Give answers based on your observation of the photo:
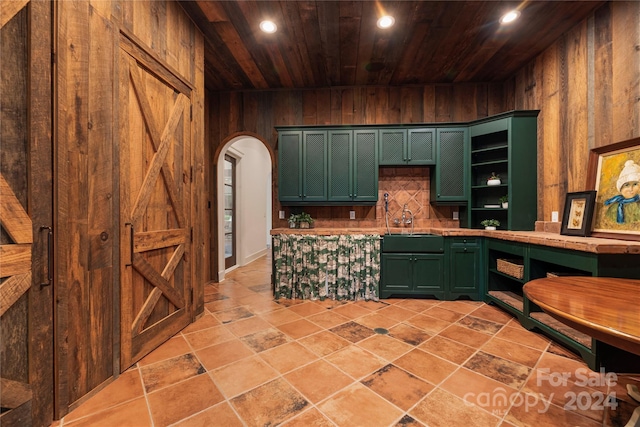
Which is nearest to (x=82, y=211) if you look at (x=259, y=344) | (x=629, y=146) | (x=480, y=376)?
(x=259, y=344)

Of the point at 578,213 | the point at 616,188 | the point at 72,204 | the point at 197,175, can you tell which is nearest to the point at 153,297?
the point at 72,204

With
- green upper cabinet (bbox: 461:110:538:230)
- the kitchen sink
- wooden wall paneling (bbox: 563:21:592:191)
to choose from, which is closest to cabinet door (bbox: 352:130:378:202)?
the kitchen sink

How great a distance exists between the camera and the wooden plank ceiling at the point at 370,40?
7.86ft

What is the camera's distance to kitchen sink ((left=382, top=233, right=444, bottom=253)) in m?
3.29

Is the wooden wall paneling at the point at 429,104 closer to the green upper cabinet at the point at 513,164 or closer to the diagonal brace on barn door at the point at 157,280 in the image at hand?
the green upper cabinet at the point at 513,164

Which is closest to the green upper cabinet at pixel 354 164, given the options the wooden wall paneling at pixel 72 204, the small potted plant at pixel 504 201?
the small potted plant at pixel 504 201

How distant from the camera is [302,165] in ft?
12.3

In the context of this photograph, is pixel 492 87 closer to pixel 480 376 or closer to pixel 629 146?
pixel 629 146

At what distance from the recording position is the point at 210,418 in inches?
55.9

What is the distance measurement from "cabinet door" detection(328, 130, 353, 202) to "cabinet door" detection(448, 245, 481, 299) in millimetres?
1650

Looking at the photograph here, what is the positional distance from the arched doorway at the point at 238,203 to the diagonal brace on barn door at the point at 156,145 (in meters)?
1.72

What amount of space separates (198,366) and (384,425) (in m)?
1.41

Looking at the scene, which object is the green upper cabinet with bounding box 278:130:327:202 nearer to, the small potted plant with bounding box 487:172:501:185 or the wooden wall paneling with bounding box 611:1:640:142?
the small potted plant with bounding box 487:172:501:185

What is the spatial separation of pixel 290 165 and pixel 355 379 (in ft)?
9.35
